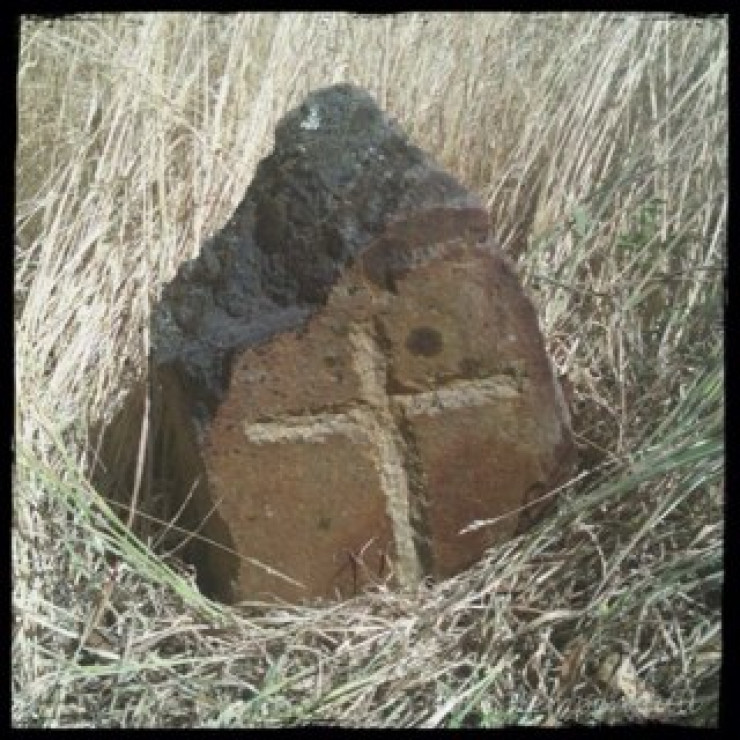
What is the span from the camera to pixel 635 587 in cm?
183

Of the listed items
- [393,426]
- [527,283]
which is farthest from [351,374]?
[527,283]

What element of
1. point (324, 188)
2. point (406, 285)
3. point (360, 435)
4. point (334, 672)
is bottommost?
point (334, 672)

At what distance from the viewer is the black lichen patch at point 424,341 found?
5.86ft

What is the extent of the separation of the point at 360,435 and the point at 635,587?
1.36 ft

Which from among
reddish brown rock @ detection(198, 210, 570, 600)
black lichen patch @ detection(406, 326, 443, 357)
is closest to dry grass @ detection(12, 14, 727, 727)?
reddish brown rock @ detection(198, 210, 570, 600)

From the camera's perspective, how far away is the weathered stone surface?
1758 mm

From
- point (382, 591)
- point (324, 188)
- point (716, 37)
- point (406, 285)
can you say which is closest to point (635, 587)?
point (382, 591)

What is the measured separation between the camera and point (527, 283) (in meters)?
2.29

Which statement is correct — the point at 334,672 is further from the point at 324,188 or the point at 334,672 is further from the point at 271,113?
the point at 271,113

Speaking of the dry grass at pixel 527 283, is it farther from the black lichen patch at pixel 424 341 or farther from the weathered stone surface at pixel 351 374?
the black lichen patch at pixel 424 341

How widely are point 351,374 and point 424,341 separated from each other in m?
0.10

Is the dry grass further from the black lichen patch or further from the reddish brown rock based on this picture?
the black lichen patch

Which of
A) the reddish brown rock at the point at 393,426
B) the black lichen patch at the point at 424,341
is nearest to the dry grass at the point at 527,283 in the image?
the reddish brown rock at the point at 393,426

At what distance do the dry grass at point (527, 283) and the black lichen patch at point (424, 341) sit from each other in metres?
0.31
